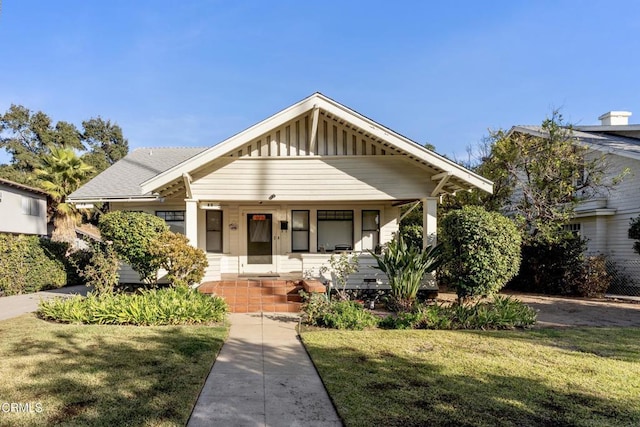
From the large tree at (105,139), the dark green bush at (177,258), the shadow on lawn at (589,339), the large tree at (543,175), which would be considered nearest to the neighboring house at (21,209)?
the dark green bush at (177,258)

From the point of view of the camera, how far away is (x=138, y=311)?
775cm

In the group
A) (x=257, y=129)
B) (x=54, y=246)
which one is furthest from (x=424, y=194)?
(x=54, y=246)

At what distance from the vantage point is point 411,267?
914 cm

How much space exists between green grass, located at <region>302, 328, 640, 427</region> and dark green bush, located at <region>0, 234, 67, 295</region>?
1192cm

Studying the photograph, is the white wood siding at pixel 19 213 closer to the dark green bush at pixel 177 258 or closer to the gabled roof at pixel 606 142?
the dark green bush at pixel 177 258

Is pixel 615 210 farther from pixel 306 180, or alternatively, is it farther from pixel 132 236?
pixel 132 236

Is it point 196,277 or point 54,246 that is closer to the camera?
point 196,277

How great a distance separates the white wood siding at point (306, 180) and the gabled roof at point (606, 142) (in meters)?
7.68

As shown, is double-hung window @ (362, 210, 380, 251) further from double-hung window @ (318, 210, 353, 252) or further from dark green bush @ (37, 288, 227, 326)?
dark green bush @ (37, 288, 227, 326)

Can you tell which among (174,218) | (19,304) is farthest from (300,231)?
(19,304)

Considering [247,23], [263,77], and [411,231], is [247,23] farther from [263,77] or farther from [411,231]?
[411,231]

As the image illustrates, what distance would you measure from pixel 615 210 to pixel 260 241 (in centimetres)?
1401

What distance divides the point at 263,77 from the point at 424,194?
10997 millimetres

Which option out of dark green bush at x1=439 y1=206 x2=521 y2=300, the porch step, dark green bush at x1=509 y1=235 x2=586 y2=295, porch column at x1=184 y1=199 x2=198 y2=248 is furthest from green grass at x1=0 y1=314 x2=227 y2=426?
dark green bush at x1=509 y1=235 x2=586 y2=295
